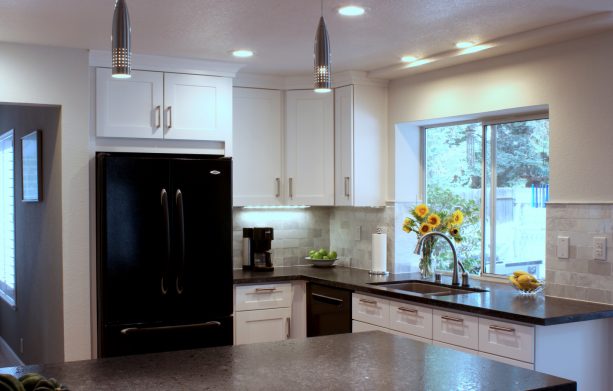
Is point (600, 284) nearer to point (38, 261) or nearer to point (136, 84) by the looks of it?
point (136, 84)

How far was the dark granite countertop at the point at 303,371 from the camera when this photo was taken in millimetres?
2119

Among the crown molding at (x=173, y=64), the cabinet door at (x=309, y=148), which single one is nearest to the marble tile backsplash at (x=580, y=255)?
the cabinet door at (x=309, y=148)

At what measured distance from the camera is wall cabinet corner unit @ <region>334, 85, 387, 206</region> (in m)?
4.99

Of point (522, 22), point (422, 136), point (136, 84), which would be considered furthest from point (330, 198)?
point (522, 22)

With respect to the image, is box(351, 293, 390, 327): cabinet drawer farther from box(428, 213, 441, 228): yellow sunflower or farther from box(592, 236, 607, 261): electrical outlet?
box(592, 236, 607, 261): electrical outlet

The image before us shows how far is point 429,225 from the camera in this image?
4.55m

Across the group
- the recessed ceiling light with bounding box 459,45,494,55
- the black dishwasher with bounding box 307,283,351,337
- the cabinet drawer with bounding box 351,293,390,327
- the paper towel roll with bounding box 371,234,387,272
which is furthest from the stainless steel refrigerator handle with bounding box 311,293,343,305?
the recessed ceiling light with bounding box 459,45,494,55

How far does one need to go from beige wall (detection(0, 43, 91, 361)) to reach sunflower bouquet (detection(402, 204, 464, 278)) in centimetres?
211

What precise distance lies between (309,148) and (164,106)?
1.17m

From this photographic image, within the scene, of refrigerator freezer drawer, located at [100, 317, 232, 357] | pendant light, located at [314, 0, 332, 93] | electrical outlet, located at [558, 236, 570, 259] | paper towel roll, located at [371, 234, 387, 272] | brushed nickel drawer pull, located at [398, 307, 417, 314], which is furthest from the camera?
paper towel roll, located at [371, 234, 387, 272]

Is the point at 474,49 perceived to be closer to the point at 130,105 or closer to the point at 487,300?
the point at 487,300

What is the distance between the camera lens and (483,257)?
4598 millimetres

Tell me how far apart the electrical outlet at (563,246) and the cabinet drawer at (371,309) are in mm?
1010

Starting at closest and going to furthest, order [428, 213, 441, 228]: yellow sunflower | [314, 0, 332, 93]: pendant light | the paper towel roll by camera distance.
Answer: [314, 0, 332, 93]: pendant light
[428, 213, 441, 228]: yellow sunflower
the paper towel roll
